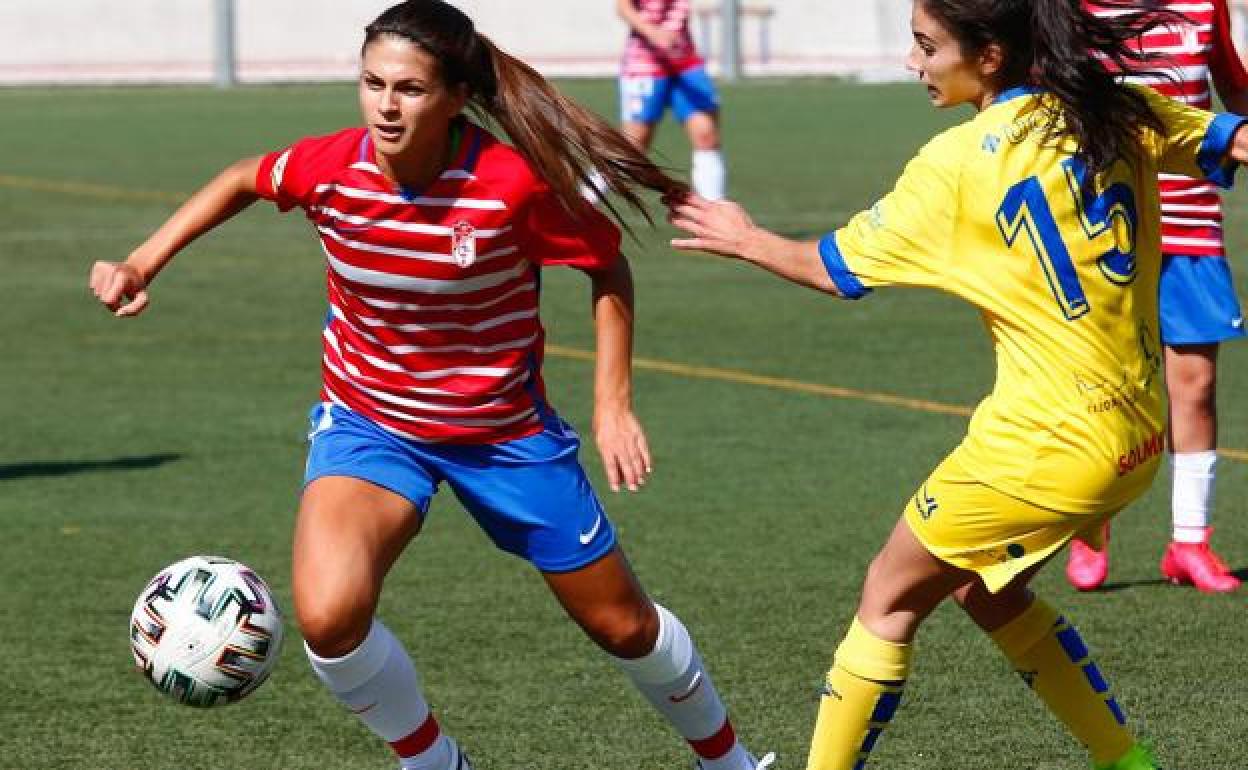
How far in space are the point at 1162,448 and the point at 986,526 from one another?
424 millimetres

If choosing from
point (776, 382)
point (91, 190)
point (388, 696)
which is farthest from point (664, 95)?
point (388, 696)

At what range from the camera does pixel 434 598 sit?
306 inches

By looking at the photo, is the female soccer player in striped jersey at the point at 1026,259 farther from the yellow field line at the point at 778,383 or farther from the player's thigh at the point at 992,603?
the yellow field line at the point at 778,383

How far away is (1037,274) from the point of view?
196 inches

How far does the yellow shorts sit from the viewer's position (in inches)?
198

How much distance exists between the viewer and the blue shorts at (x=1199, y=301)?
7.66 m

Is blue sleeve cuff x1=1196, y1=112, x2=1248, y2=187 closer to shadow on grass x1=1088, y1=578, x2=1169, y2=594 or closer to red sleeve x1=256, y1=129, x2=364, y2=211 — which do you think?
red sleeve x1=256, y1=129, x2=364, y2=211

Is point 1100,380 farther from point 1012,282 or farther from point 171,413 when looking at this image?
point 171,413

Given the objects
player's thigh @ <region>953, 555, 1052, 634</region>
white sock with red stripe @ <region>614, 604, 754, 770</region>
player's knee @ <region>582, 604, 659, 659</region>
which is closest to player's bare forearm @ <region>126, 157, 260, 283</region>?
player's knee @ <region>582, 604, 659, 659</region>

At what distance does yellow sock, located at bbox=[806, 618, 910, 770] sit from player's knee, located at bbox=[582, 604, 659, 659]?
16.9 inches

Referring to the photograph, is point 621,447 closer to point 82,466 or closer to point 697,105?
point 82,466

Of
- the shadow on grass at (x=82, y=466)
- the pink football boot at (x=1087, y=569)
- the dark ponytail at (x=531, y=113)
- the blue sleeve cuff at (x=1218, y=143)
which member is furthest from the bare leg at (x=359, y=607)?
the shadow on grass at (x=82, y=466)

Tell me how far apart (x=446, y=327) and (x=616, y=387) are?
0.38m

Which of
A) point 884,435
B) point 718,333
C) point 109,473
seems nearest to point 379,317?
point 109,473
